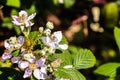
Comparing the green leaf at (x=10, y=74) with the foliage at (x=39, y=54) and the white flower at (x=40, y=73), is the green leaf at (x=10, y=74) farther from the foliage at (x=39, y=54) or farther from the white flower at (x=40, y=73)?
the white flower at (x=40, y=73)

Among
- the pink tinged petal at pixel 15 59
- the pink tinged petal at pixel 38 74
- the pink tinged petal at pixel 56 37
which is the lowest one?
the pink tinged petal at pixel 38 74

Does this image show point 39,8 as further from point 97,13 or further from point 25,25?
point 25,25

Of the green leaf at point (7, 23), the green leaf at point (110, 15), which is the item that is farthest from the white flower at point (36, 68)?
the green leaf at point (110, 15)

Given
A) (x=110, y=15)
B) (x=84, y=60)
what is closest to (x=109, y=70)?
(x=84, y=60)

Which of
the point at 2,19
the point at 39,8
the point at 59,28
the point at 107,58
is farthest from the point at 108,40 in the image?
the point at 2,19

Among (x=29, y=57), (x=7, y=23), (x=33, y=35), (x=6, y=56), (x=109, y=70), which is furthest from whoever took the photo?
(x=7, y=23)

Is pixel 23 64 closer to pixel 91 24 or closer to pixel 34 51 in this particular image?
pixel 34 51

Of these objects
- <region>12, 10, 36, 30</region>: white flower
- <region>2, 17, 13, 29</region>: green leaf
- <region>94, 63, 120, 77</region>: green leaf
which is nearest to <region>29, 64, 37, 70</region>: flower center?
<region>12, 10, 36, 30</region>: white flower
